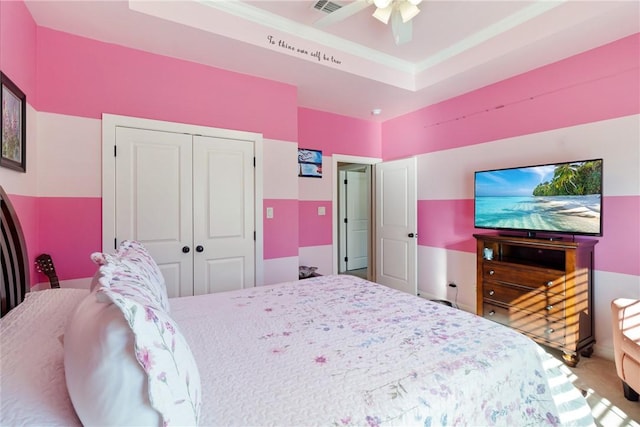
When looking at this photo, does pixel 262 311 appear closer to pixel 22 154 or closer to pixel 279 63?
pixel 22 154

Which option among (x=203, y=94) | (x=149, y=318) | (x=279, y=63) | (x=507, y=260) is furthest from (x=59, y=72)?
(x=507, y=260)

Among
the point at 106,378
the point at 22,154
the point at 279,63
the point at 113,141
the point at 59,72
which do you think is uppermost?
the point at 279,63

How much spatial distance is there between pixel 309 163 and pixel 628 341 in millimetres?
3308

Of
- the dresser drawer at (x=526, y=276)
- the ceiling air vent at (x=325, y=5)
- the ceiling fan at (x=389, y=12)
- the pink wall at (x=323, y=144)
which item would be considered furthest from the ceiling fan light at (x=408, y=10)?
the dresser drawer at (x=526, y=276)

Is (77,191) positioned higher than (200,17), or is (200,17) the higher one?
(200,17)

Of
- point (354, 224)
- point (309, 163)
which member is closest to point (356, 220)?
point (354, 224)

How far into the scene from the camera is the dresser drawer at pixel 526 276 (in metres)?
2.50

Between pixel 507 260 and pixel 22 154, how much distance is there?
12.9ft

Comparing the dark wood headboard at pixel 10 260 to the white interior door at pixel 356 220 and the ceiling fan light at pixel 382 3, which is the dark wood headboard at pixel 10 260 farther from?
the white interior door at pixel 356 220

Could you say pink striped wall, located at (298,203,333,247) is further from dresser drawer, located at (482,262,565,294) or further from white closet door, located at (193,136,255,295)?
dresser drawer, located at (482,262,565,294)

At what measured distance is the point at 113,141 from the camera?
246cm

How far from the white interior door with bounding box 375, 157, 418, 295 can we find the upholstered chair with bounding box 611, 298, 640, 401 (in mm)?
2119

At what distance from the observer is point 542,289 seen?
2.60 m

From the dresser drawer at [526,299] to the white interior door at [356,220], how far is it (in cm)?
311
